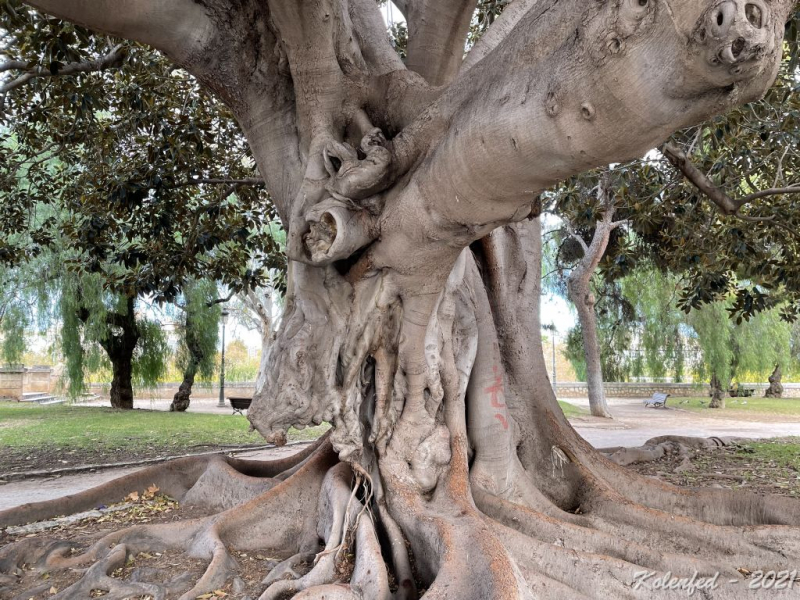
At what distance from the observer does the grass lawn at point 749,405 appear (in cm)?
1912

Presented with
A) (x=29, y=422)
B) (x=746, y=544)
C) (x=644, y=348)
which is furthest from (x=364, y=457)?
(x=644, y=348)

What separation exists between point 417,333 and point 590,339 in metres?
12.2

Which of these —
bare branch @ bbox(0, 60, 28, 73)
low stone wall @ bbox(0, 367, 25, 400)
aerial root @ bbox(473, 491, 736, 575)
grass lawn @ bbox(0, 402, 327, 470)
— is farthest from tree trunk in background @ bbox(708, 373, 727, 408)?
low stone wall @ bbox(0, 367, 25, 400)

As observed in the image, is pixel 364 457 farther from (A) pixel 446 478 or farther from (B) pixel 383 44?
(B) pixel 383 44

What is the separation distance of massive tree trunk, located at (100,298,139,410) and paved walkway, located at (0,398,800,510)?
8.67 metres

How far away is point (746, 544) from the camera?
11.8 ft

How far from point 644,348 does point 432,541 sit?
2011 cm

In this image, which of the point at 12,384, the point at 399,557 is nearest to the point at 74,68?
the point at 399,557

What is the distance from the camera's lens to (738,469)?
23.7ft

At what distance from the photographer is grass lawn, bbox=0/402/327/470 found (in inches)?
399

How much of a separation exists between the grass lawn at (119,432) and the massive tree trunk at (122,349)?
1257 mm

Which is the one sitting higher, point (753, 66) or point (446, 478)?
point (753, 66)

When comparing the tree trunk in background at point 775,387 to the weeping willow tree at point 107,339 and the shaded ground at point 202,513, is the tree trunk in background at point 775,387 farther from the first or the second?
the weeping willow tree at point 107,339

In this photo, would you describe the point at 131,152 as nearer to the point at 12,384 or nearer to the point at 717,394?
the point at 717,394
